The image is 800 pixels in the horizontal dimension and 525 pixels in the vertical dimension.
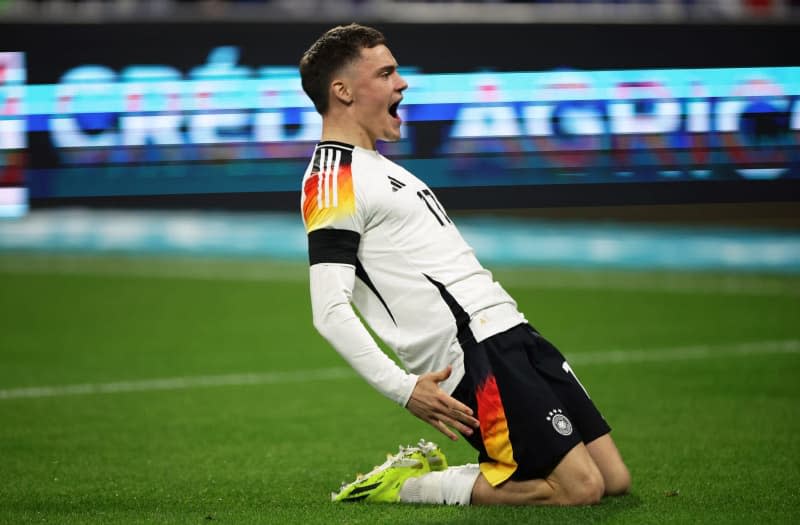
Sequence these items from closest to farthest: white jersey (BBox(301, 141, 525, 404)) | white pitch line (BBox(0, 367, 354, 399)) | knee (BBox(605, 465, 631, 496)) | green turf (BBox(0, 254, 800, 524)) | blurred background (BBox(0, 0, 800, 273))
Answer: white jersey (BBox(301, 141, 525, 404)), knee (BBox(605, 465, 631, 496)), green turf (BBox(0, 254, 800, 524)), blurred background (BBox(0, 0, 800, 273)), white pitch line (BBox(0, 367, 354, 399))

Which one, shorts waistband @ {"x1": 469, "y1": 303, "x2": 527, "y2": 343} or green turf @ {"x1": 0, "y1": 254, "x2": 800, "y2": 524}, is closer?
shorts waistband @ {"x1": 469, "y1": 303, "x2": 527, "y2": 343}

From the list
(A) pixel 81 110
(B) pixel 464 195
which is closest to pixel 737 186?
(B) pixel 464 195

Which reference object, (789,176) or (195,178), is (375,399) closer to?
A: (195,178)

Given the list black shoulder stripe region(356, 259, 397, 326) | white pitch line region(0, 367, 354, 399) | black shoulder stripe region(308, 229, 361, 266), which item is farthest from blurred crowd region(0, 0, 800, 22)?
black shoulder stripe region(308, 229, 361, 266)

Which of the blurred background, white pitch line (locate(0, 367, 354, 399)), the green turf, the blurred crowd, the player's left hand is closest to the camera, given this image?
the player's left hand

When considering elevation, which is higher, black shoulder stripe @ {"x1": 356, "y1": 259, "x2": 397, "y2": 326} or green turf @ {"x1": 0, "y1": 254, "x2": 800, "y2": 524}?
black shoulder stripe @ {"x1": 356, "y1": 259, "x2": 397, "y2": 326}

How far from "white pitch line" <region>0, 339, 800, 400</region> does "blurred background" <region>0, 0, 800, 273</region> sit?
111 cm

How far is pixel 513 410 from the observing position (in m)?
4.05

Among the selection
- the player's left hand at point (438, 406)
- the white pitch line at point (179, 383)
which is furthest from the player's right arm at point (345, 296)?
the white pitch line at point (179, 383)

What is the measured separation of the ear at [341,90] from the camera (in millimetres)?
4051

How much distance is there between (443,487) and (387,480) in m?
0.21

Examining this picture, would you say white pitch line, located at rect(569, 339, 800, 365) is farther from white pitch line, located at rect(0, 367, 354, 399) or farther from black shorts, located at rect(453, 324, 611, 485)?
black shorts, located at rect(453, 324, 611, 485)

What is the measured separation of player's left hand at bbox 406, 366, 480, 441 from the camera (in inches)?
141

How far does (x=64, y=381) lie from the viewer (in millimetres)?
7555
